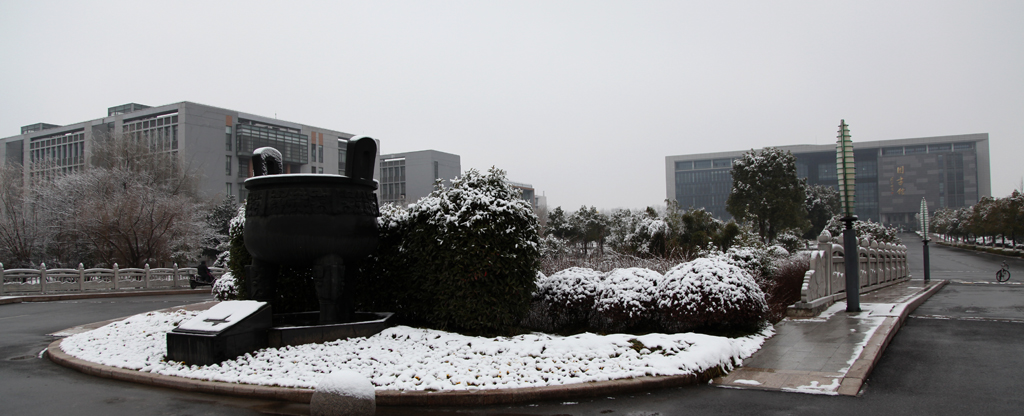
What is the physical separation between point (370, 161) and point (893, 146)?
5699 inches

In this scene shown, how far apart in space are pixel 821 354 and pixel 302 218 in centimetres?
690

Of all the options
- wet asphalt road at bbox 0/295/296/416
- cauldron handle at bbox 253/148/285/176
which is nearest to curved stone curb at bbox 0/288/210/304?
wet asphalt road at bbox 0/295/296/416

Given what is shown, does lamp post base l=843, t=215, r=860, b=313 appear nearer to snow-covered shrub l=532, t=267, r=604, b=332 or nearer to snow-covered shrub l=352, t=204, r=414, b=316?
snow-covered shrub l=532, t=267, r=604, b=332

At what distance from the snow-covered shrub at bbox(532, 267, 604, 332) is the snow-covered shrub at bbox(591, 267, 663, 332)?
15cm

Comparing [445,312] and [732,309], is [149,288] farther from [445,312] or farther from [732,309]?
[732,309]

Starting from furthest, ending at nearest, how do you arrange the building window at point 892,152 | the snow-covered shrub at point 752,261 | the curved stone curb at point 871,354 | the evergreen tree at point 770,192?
the building window at point 892,152, the evergreen tree at point 770,192, the snow-covered shrub at point 752,261, the curved stone curb at point 871,354

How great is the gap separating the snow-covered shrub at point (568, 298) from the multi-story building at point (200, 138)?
151 feet

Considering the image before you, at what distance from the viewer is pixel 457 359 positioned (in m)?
6.82

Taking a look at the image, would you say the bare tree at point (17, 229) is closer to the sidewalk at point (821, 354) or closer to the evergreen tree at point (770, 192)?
the sidewalk at point (821, 354)

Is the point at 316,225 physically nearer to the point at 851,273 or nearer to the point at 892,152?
the point at 851,273

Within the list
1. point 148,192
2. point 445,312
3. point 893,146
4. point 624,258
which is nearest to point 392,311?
point 445,312

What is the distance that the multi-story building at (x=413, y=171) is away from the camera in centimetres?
7756

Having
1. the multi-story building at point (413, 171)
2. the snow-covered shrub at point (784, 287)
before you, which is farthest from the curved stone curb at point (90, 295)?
the multi-story building at point (413, 171)

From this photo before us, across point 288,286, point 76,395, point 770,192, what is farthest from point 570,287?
point 770,192
